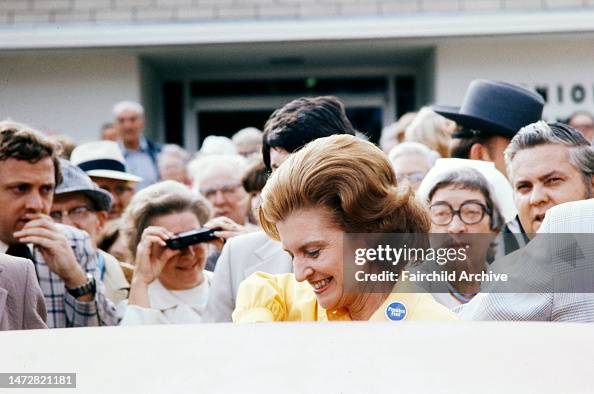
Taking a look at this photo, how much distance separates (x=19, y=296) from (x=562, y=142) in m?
1.31

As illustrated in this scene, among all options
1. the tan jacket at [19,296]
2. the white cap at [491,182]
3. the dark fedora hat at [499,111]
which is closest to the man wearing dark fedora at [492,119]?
the dark fedora hat at [499,111]

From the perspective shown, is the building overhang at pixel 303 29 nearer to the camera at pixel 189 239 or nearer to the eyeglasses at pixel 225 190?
the eyeglasses at pixel 225 190

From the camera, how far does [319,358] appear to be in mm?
1357

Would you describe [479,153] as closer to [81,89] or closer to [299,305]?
[299,305]

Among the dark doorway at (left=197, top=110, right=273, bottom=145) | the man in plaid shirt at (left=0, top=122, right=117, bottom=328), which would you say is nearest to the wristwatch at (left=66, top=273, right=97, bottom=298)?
the man in plaid shirt at (left=0, top=122, right=117, bottom=328)

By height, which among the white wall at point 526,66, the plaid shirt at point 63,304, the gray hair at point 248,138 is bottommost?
the plaid shirt at point 63,304

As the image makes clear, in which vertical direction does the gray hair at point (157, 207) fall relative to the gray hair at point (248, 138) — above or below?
below

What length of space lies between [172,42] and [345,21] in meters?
1.41

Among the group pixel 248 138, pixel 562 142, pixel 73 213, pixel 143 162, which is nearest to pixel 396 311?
pixel 562 142

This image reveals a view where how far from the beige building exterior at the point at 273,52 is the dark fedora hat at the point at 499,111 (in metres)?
3.70

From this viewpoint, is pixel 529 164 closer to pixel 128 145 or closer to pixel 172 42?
pixel 128 145

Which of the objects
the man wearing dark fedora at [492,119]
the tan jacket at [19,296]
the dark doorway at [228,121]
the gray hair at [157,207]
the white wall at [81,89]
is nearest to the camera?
the tan jacket at [19,296]

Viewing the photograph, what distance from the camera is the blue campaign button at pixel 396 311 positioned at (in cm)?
182

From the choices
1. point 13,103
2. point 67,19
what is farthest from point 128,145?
point 67,19
